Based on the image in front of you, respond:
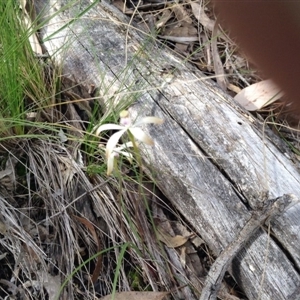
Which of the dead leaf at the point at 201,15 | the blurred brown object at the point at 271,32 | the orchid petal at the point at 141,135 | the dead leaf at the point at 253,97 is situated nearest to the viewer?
the blurred brown object at the point at 271,32

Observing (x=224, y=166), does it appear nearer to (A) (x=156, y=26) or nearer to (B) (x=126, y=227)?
(B) (x=126, y=227)

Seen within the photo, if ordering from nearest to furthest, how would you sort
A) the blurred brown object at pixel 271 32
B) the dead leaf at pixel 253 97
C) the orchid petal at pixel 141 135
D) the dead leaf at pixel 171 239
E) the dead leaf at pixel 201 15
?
the blurred brown object at pixel 271 32 → the orchid petal at pixel 141 135 → the dead leaf at pixel 171 239 → the dead leaf at pixel 253 97 → the dead leaf at pixel 201 15

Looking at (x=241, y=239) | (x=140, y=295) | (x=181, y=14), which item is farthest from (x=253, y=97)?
(x=140, y=295)

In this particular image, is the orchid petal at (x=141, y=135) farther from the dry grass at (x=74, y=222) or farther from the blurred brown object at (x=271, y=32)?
the blurred brown object at (x=271, y=32)

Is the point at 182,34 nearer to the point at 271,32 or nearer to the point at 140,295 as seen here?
the point at 140,295

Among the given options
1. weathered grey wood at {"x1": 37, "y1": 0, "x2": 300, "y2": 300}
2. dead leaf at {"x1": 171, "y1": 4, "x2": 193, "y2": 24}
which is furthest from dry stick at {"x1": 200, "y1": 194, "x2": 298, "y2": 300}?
dead leaf at {"x1": 171, "y1": 4, "x2": 193, "y2": 24}

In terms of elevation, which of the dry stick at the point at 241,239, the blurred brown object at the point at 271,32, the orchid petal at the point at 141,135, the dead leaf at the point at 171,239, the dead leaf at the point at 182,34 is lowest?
the dead leaf at the point at 171,239

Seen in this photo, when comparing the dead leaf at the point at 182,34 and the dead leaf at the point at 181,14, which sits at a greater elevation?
the dead leaf at the point at 181,14

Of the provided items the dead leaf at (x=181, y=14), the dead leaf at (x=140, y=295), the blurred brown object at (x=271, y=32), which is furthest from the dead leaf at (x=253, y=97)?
the blurred brown object at (x=271, y=32)
